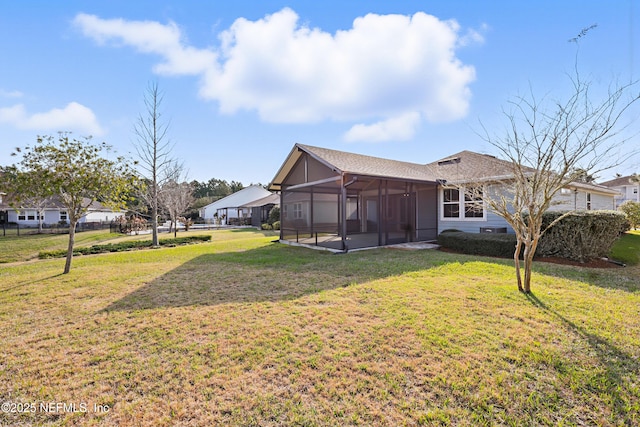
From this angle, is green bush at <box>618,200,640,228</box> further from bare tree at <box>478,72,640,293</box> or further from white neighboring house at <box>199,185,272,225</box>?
white neighboring house at <box>199,185,272,225</box>

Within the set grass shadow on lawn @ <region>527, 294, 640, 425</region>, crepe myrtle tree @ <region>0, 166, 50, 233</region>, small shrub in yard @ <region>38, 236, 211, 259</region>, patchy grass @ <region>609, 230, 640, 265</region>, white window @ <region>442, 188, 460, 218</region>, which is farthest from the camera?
white window @ <region>442, 188, 460, 218</region>

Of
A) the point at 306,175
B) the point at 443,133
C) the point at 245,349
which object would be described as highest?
the point at 443,133

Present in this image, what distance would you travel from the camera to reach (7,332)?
3994mm

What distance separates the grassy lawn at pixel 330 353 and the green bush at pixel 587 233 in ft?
5.73

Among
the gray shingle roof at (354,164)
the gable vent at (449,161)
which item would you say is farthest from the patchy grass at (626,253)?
the gable vent at (449,161)

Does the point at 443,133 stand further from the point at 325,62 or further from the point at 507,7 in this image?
the point at 325,62

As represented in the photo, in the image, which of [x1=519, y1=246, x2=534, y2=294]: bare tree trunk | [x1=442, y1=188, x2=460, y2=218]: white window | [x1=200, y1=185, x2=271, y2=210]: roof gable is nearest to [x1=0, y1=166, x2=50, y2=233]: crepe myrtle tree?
[x1=519, y1=246, x2=534, y2=294]: bare tree trunk

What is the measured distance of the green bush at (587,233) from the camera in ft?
25.2

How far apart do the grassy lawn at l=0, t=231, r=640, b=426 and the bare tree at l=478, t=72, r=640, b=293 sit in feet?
4.22

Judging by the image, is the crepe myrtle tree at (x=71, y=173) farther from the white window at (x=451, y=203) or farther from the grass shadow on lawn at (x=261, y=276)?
the white window at (x=451, y=203)

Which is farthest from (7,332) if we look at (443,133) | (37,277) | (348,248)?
(443,133)

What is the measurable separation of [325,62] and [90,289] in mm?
9452

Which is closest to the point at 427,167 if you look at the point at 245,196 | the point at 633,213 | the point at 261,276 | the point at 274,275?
the point at 274,275

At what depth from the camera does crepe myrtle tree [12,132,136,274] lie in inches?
279
